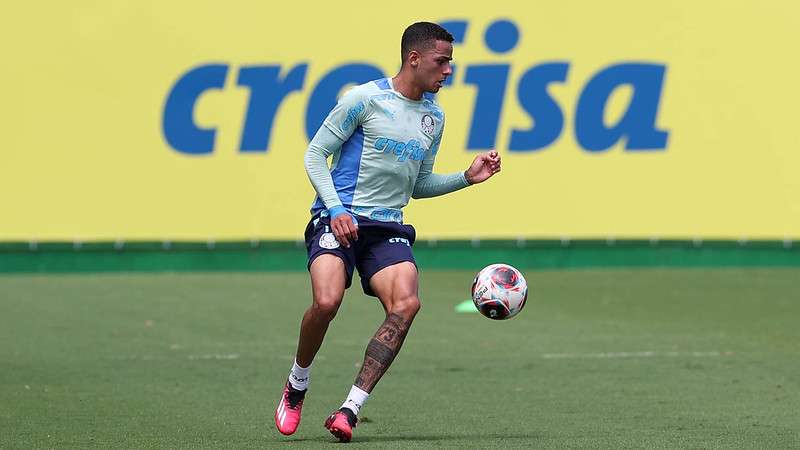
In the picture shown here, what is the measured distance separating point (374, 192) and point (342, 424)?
126 cm

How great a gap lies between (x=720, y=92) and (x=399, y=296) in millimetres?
12477

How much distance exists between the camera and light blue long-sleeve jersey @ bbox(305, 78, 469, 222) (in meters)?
8.82

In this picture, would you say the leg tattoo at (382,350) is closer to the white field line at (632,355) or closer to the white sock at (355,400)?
the white sock at (355,400)

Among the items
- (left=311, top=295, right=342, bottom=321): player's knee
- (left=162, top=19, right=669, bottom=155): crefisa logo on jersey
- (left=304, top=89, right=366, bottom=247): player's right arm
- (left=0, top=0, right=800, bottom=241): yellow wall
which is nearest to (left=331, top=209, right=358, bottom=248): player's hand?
(left=304, top=89, right=366, bottom=247): player's right arm

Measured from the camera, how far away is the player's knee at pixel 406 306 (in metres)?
8.72

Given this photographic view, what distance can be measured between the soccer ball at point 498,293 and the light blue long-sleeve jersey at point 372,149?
0.55 meters

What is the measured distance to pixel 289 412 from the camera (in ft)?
28.9

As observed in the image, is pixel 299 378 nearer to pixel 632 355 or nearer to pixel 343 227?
pixel 343 227

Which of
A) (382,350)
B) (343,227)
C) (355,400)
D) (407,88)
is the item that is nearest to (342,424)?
(355,400)

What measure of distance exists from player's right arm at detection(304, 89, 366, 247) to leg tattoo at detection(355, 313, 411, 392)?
45cm

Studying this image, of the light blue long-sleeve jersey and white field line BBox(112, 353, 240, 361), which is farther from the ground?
the light blue long-sleeve jersey

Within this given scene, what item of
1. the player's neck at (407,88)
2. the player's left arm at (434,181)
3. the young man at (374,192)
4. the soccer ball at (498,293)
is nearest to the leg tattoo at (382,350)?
the young man at (374,192)

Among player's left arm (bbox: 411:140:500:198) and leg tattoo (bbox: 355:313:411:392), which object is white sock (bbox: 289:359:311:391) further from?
player's left arm (bbox: 411:140:500:198)

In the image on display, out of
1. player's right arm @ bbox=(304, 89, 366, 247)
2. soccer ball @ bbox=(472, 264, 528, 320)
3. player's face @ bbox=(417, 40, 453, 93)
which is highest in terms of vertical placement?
player's face @ bbox=(417, 40, 453, 93)
